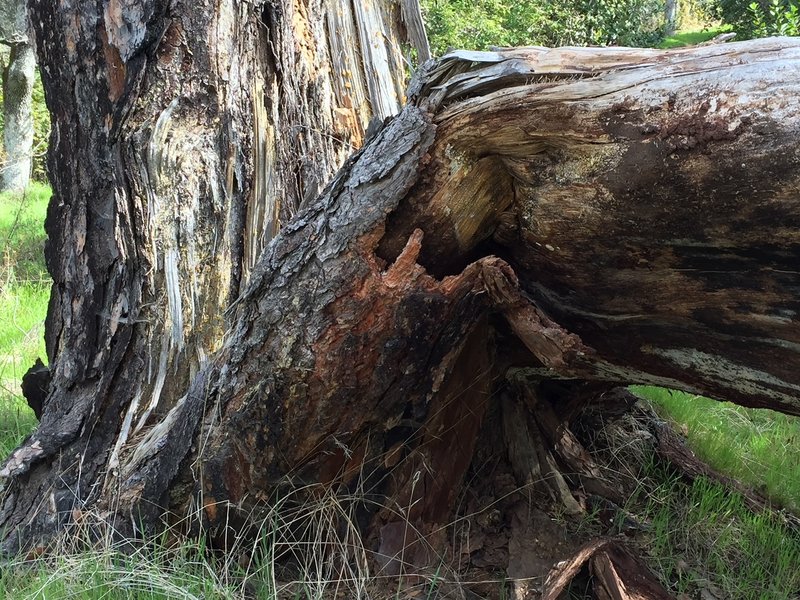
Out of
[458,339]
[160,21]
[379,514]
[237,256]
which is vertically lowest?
[379,514]

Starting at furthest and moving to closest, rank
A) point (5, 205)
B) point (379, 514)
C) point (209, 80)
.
Answer: 1. point (5, 205)
2. point (209, 80)
3. point (379, 514)

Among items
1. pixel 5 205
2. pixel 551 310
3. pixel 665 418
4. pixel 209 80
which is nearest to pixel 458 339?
pixel 551 310

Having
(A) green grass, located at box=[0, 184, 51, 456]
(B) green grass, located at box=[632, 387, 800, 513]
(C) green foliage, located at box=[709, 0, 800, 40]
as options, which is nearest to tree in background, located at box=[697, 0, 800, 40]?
(C) green foliage, located at box=[709, 0, 800, 40]

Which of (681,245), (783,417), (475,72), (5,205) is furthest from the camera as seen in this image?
(5,205)

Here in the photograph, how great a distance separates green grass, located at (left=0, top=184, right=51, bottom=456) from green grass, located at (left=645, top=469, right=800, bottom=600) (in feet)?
9.49

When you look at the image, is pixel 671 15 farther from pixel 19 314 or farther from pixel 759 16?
pixel 19 314

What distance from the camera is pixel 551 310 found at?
213 centimetres

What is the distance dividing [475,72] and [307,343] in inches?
35.7

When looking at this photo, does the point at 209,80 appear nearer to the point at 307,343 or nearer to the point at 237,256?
the point at 237,256

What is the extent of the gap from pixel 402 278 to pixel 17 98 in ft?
37.0

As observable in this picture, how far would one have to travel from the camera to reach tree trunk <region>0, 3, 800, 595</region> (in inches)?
65.9

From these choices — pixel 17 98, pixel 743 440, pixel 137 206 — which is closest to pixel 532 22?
pixel 17 98

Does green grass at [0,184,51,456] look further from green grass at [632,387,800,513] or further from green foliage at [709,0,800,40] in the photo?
green foliage at [709,0,800,40]

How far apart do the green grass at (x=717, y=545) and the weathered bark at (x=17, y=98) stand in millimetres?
10330
